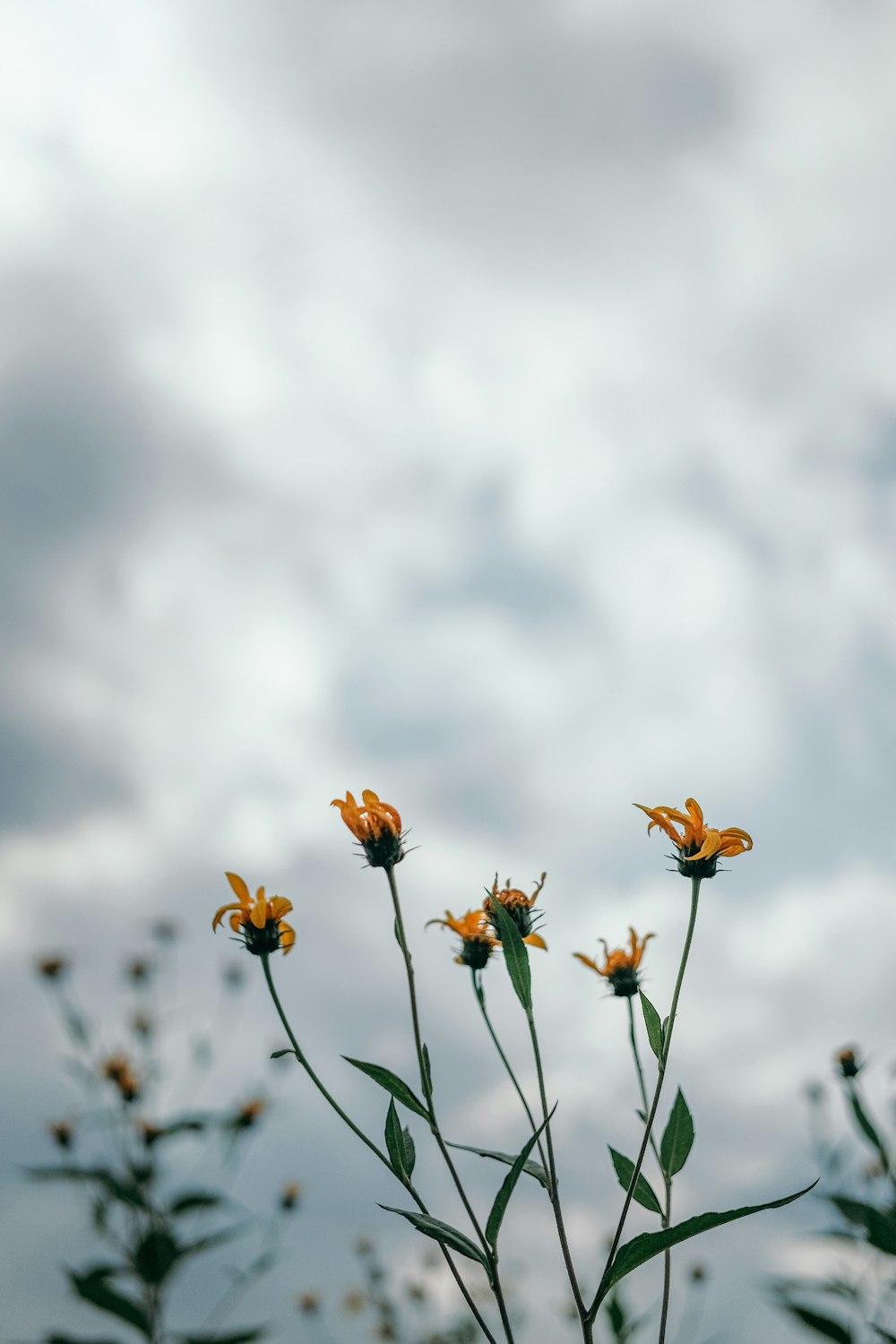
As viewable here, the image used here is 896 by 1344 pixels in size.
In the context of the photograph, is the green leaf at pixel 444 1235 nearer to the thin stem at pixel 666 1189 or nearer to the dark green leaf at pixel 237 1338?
the thin stem at pixel 666 1189

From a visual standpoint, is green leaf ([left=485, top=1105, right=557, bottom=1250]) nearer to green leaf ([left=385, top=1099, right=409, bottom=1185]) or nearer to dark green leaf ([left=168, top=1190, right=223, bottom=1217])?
green leaf ([left=385, top=1099, right=409, bottom=1185])

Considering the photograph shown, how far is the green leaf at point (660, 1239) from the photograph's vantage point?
6.02ft

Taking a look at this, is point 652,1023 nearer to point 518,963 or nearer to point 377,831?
point 518,963

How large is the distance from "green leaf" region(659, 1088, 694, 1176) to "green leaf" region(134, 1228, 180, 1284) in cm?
315

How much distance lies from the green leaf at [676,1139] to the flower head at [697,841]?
1.89ft

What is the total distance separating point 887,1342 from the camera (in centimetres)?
274

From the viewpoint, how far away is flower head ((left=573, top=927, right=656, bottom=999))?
3074mm

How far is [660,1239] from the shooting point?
194 cm

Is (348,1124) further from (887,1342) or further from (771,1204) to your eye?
(887,1342)

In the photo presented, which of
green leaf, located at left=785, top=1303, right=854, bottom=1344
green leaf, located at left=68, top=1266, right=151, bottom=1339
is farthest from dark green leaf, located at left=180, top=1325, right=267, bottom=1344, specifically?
green leaf, located at left=785, top=1303, right=854, bottom=1344

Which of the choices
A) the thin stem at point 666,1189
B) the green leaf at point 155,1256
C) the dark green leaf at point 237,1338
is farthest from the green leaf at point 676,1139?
the green leaf at point 155,1256

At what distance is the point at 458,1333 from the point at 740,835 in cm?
733

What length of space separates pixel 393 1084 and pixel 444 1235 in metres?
0.33

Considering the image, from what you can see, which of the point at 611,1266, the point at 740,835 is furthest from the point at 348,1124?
the point at 740,835
